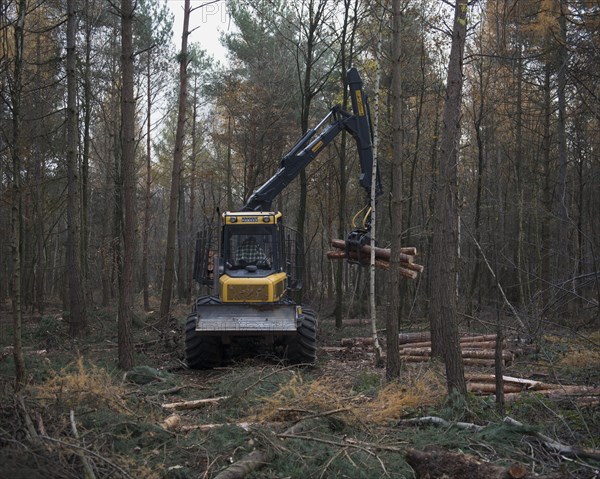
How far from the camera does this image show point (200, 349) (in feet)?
38.7

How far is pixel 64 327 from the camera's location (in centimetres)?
1516

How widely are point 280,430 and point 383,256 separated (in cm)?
757

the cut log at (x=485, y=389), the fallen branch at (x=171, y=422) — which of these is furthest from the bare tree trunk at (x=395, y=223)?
the fallen branch at (x=171, y=422)

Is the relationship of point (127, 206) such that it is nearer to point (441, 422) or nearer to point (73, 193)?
point (73, 193)

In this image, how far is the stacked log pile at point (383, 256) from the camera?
1301 cm

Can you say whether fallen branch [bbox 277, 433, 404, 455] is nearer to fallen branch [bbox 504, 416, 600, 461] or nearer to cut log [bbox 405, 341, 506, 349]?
fallen branch [bbox 504, 416, 600, 461]

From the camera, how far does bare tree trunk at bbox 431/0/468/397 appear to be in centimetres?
776

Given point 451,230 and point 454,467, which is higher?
point 451,230

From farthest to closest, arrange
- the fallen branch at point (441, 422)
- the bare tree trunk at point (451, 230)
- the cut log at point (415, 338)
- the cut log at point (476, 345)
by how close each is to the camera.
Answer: the cut log at point (415, 338) < the cut log at point (476, 345) < the bare tree trunk at point (451, 230) < the fallen branch at point (441, 422)

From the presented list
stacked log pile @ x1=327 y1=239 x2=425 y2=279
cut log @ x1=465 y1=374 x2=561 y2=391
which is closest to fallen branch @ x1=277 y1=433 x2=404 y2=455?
cut log @ x1=465 y1=374 x2=561 y2=391

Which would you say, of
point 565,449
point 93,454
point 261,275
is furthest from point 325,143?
point 93,454

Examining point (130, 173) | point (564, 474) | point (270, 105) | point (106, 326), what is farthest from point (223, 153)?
point (564, 474)

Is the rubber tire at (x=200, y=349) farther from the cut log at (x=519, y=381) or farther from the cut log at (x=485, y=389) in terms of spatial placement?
the cut log at (x=485, y=389)

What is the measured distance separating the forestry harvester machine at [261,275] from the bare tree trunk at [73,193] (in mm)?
3197
